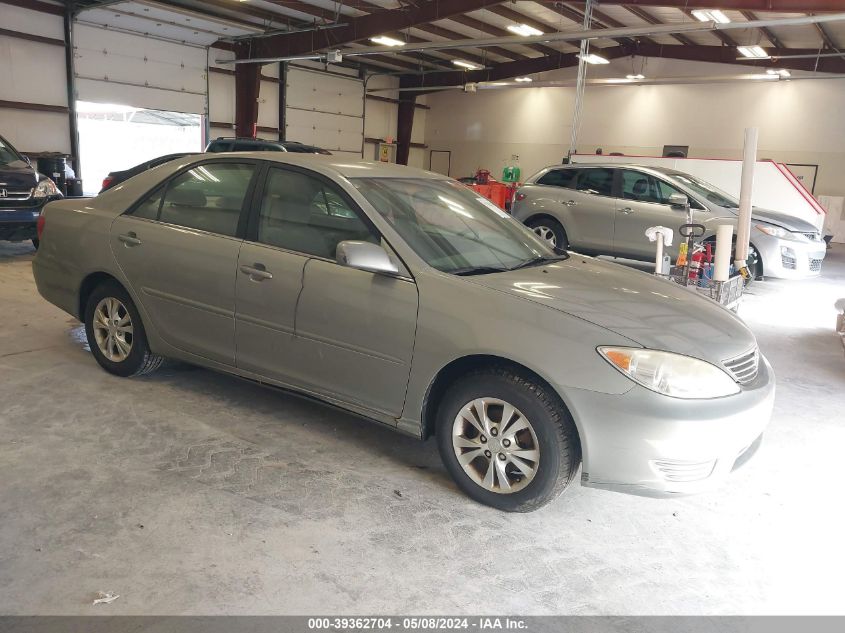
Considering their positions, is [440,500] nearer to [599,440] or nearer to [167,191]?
[599,440]

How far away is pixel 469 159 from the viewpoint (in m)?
22.7

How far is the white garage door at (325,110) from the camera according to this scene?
1823 cm

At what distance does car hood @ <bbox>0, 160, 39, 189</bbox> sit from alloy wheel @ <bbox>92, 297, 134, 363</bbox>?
4845 millimetres

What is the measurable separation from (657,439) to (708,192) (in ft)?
24.5

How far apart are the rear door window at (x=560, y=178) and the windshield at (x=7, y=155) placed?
7018 mm

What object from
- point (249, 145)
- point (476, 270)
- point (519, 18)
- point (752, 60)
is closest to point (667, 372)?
point (476, 270)

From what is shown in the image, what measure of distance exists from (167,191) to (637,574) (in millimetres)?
3014

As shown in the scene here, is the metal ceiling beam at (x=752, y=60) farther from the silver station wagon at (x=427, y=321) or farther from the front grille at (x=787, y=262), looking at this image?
the silver station wagon at (x=427, y=321)

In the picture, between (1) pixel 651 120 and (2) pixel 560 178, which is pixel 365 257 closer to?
(2) pixel 560 178

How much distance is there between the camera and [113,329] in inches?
153

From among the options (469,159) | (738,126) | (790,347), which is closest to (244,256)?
(790,347)

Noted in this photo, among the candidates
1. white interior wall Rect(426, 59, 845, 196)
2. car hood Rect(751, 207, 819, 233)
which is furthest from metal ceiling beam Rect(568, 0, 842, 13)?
white interior wall Rect(426, 59, 845, 196)

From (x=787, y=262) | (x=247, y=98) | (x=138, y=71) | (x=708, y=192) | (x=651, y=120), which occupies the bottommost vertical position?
(x=787, y=262)

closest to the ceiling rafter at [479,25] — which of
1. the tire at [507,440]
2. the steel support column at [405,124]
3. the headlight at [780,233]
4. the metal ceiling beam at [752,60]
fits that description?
the metal ceiling beam at [752,60]
